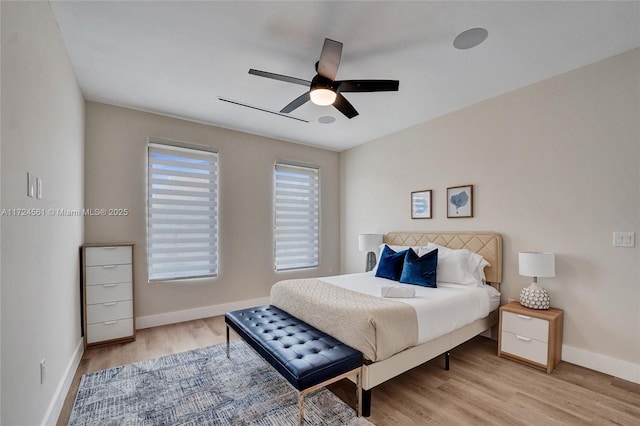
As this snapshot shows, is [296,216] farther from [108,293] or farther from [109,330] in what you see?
[109,330]

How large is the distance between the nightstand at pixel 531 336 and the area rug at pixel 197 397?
5.94 feet

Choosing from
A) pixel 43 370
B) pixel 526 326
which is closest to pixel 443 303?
pixel 526 326

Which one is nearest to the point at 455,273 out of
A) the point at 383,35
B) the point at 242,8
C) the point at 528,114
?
the point at 528,114

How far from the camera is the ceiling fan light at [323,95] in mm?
2381

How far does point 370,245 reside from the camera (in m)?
4.61

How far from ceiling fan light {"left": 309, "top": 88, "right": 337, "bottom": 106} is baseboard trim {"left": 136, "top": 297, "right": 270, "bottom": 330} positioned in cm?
329

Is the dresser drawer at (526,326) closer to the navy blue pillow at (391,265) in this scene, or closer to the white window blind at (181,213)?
the navy blue pillow at (391,265)

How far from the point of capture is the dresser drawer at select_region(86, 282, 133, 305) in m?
3.15

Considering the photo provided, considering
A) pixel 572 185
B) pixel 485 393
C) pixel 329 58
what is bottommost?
pixel 485 393

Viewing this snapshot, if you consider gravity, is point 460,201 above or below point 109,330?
above

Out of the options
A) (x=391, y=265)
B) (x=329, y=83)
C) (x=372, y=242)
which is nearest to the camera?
(x=329, y=83)

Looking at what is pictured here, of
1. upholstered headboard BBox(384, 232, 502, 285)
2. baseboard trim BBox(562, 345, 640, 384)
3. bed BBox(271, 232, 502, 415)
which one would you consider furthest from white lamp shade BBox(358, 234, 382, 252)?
baseboard trim BBox(562, 345, 640, 384)

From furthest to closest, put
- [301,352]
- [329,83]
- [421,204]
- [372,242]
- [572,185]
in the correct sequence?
1. [372,242]
2. [421,204]
3. [572,185]
4. [329,83]
5. [301,352]

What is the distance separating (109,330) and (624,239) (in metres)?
5.14
